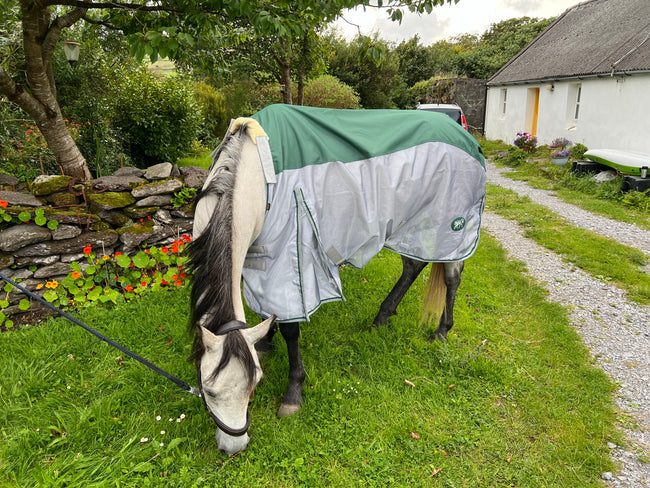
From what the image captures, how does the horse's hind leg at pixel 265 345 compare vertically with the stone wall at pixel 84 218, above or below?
below

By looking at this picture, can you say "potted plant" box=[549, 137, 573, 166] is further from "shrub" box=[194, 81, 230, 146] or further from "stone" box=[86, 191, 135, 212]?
"stone" box=[86, 191, 135, 212]

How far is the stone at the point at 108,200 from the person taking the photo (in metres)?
4.08

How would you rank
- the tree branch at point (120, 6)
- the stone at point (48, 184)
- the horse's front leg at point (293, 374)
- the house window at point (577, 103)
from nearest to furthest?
the horse's front leg at point (293, 374)
the tree branch at point (120, 6)
the stone at point (48, 184)
the house window at point (577, 103)

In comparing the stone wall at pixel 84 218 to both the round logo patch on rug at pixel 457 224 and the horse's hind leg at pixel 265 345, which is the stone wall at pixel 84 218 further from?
the round logo patch on rug at pixel 457 224

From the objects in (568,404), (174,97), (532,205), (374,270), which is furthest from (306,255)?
(532,205)

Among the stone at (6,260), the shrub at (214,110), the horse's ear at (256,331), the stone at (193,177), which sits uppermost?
→ the shrub at (214,110)

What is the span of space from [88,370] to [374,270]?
124 inches

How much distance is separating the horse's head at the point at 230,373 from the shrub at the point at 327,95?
15.6 meters

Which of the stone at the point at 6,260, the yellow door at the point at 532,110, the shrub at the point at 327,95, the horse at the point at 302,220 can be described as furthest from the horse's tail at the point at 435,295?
the yellow door at the point at 532,110

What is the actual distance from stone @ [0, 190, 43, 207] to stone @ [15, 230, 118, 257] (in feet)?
1.25

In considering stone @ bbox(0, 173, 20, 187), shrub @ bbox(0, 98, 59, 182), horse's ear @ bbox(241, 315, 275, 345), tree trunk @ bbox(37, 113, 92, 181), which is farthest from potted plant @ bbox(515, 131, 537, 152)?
horse's ear @ bbox(241, 315, 275, 345)

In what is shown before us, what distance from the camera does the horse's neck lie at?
2.07 metres

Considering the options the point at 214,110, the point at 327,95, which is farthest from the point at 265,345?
the point at 327,95

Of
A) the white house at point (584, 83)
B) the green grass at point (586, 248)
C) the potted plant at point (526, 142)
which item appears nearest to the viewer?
the green grass at point (586, 248)
